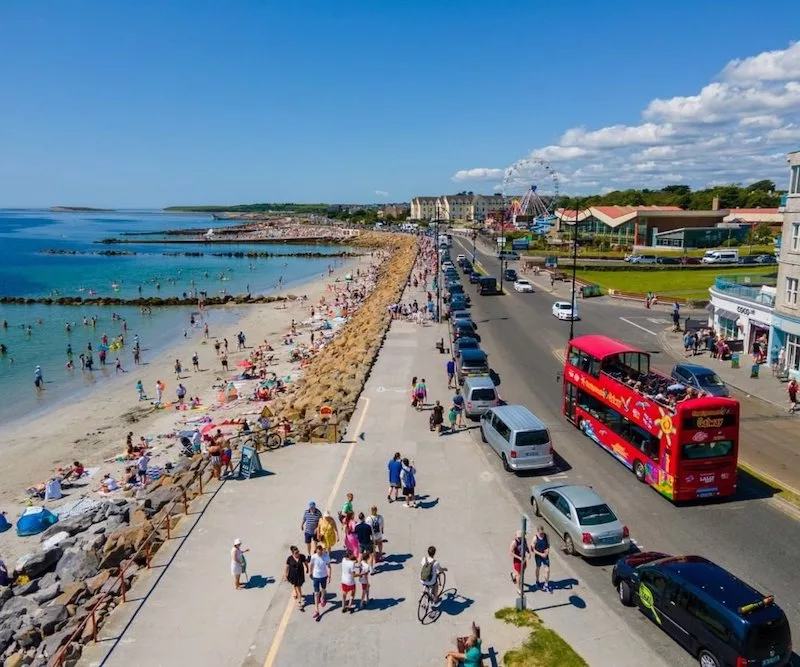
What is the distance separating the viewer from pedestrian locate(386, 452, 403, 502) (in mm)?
16703

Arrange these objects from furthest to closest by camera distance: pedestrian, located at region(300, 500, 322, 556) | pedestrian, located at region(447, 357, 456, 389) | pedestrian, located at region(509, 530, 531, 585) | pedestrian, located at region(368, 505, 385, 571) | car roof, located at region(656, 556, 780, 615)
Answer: pedestrian, located at region(447, 357, 456, 389)
pedestrian, located at region(300, 500, 322, 556)
pedestrian, located at region(368, 505, 385, 571)
pedestrian, located at region(509, 530, 531, 585)
car roof, located at region(656, 556, 780, 615)

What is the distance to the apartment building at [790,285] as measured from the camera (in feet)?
96.7

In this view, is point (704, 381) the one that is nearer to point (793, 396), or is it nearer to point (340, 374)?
point (793, 396)

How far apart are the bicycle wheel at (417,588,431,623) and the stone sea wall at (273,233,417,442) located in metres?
10.9

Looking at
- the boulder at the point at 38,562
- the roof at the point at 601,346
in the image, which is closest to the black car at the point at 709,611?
the roof at the point at 601,346

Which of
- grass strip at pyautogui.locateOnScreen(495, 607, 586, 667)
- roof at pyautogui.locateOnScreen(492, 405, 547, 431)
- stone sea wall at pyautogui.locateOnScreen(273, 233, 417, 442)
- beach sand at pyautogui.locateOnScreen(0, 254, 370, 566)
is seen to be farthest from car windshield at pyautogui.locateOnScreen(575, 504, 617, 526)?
beach sand at pyautogui.locateOnScreen(0, 254, 370, 566)

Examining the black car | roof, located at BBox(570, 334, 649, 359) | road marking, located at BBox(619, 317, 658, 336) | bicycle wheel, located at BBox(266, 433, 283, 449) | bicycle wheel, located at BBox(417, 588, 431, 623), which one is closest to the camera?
the black car

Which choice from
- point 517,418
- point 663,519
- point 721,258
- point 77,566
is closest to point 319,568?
point 77,566

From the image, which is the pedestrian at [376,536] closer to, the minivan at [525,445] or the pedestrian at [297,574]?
the pedestrian at [297,574]

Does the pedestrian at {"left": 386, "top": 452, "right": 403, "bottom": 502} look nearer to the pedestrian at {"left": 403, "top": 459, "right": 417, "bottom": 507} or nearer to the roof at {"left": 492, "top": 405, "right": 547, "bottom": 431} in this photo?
the pedestrian at {"left": 403, "top": 459, "right": 417, "bottom": 507}

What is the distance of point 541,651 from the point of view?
1057 centimetres

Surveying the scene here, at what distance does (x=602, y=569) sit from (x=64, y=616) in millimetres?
11476

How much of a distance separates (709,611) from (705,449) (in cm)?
687

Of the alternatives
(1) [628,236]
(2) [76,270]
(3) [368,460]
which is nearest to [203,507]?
(3) [368,460]
